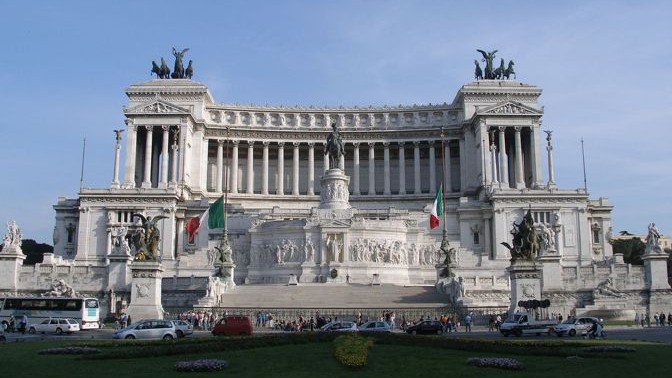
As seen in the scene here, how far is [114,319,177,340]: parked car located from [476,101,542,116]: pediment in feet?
226

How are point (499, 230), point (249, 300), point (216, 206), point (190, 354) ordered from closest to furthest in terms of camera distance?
point (190, 354) → point (249, 300) → point (216, 206) → point (499, 230)

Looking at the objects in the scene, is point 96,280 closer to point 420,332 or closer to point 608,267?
point 420,332

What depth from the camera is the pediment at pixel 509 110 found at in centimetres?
9681

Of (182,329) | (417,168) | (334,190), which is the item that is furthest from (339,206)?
(182,329)

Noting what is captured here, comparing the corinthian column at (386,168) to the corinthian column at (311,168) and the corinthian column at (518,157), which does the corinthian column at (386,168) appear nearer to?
the corinthian column at (311,168)

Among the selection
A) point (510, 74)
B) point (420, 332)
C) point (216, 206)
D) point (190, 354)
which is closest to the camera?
point (190, 354)

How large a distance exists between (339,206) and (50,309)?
112 feet

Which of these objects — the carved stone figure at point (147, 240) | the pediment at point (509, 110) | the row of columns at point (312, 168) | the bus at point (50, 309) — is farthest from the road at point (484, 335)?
the row of columns at point (312, 168)

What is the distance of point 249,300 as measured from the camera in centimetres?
5441

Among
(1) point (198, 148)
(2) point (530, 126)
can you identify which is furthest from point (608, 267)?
(1) point (198, 148)

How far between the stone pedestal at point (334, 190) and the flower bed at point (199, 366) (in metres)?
54.4

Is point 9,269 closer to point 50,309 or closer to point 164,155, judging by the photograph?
point 50,309

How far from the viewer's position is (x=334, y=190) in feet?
249

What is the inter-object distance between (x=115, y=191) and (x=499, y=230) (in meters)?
44.9
